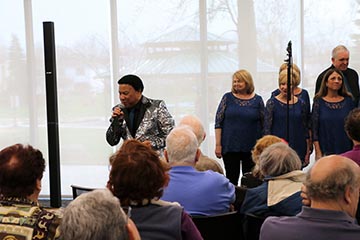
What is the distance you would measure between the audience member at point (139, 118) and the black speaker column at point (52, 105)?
0.78 meters

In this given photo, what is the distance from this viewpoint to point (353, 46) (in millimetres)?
5410

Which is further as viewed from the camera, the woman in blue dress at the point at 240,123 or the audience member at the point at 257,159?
the woman in blue dress at the point at 240,123

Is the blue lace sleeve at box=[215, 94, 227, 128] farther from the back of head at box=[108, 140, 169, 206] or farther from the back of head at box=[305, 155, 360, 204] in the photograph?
the back of head at box=[305, 155, 360, 204]

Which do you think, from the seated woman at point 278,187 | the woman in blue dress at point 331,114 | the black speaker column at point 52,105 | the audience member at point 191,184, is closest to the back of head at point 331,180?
the seated woman at point 278,187

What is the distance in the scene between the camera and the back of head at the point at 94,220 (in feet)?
4.62

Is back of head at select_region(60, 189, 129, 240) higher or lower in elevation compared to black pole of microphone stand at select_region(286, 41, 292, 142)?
lower

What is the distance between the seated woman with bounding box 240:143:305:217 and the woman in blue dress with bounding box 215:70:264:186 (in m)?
1.96

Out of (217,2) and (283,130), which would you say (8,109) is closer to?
(217,2)

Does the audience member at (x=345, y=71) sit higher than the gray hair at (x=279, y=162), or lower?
higher

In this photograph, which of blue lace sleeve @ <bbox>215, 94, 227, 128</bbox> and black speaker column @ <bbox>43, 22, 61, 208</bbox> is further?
blue lace sleeve @ <bbox>215, 94, 227, 128</bbox>

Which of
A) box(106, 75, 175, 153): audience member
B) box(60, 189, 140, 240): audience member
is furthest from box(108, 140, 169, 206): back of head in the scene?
box(106, 75, 175, 153): audience member

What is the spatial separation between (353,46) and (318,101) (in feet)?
4.43

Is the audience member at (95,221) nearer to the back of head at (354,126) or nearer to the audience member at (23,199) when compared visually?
the audience member at (23,199)

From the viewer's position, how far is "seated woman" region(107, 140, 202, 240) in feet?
6.31
